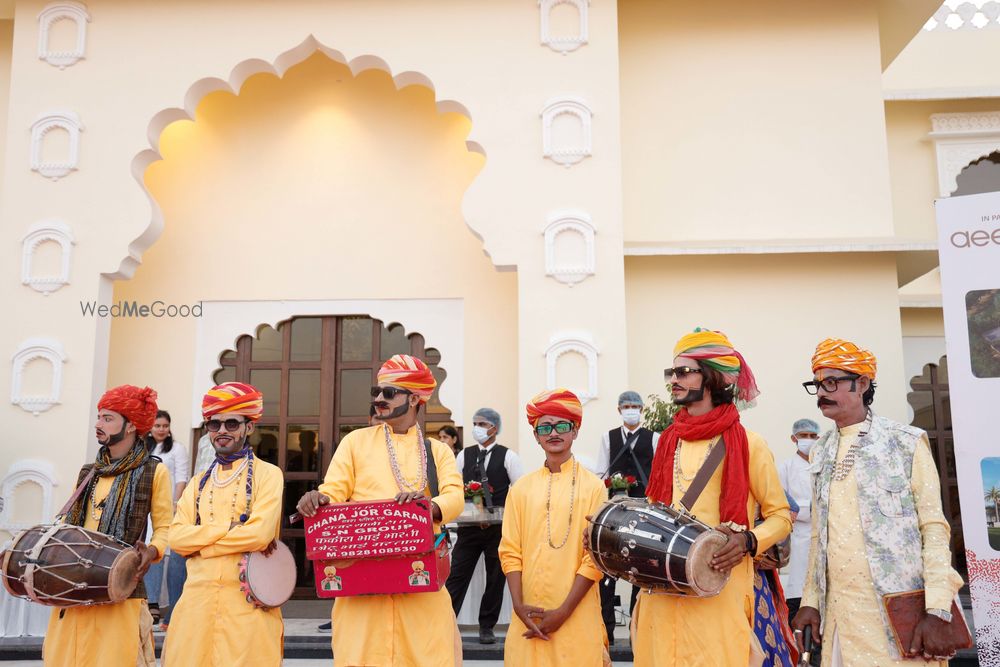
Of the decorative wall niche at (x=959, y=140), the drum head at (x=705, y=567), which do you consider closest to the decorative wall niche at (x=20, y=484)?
the drum head at (x=705, y=567)

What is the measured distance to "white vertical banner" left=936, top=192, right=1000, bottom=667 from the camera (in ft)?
14.4

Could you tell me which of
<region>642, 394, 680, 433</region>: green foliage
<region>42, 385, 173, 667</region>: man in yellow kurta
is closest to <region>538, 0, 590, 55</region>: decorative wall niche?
<region>642, 394, 680, 433</region>: green foliage

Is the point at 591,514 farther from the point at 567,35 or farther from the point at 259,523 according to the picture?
the point at 567,35

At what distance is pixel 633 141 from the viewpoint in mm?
8172

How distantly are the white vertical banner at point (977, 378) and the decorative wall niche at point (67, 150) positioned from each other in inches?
264

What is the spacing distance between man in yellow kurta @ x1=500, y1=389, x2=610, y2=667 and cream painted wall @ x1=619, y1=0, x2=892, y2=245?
4.46 m

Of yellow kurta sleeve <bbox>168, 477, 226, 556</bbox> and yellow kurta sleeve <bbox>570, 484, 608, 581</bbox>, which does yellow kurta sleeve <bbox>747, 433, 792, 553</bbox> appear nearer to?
yellow kurta sleeve <bbox>570, 484, 608, 581</bbox>

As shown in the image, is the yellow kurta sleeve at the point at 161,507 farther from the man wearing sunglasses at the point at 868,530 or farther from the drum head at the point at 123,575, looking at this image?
the man wearing sunglasses at the point at 868,530

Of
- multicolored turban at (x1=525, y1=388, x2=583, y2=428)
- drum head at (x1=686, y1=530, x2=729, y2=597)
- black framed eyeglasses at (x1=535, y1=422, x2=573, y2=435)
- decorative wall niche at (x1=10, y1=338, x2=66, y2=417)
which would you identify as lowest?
drum head at (x1=686, y1=530, x2=729, y2=597)

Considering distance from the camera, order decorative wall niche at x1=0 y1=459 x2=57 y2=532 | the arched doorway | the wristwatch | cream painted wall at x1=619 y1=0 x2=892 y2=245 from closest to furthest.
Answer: the wristwatch → decorative wall niche at x1=0 y1=459 x2=57 y2=532 → cream painted wall at x1=619 y1=0 x2=892 y2=245 → the arched doorway

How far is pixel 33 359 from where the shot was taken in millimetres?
7117

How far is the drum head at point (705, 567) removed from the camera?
2824 millimetres

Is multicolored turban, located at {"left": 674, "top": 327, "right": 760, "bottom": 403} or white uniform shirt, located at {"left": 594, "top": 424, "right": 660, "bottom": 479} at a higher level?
multicolored turban, located at {"left": 674, "top": 327, "right": 760, "bottom": 403}

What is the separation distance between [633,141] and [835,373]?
5429 millimetres
